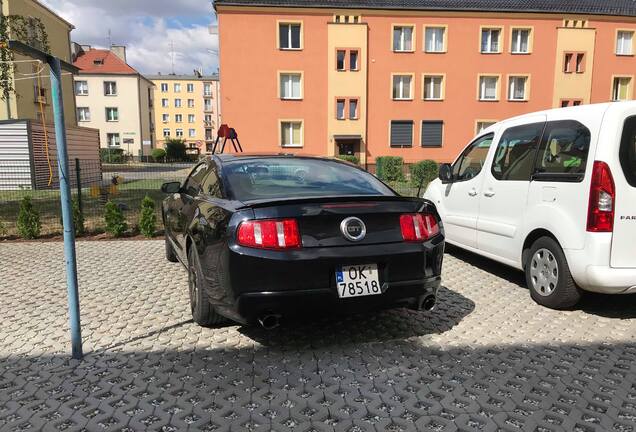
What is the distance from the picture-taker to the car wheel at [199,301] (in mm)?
4027

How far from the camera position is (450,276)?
20.1 feet

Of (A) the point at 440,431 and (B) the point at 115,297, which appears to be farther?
(B) the point at 115,297

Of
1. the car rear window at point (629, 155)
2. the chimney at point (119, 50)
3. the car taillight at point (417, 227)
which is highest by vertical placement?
the chimney at point (119, 50)

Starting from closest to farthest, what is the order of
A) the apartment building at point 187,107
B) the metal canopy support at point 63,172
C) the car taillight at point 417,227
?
the metal canopy support at point 63,172, the car taillight at point 417,227, the apartment building at point 187,107

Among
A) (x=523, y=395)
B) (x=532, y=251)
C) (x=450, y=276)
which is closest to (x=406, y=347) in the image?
(x=523, y=395)

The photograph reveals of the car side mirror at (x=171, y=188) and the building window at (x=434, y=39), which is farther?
the building window at (x=434, y=39)

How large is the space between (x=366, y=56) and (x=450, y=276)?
1134 inches

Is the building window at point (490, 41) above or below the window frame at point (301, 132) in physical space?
above

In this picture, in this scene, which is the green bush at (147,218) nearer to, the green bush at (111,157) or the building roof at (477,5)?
the building roof at (477,5)

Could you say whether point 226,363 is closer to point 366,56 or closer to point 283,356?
point 283,356

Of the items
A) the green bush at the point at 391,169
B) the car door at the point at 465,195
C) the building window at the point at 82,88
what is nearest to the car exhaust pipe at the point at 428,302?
the car door at the point at 465,195

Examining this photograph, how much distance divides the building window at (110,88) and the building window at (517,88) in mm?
48968

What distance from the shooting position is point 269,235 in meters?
3.30

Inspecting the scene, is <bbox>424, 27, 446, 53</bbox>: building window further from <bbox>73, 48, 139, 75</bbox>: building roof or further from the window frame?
<bbox>73, 48, 139, 75</bbox>: building roof
